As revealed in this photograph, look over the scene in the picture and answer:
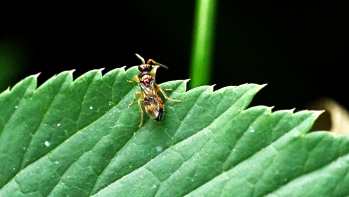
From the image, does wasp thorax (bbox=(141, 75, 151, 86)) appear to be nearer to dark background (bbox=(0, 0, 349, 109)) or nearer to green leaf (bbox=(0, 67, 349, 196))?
green leaf (bbox=(0, 67, 349, 196))

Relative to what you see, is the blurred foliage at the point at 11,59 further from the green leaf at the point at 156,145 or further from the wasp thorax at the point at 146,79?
the wasp thorax at the point at 146,79

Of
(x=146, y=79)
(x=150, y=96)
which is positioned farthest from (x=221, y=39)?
(x=150, y=96)

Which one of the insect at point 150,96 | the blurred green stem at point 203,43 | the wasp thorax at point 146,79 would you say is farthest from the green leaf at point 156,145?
the blurred green stem at point 203,43

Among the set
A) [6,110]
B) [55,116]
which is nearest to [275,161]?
[55,116]

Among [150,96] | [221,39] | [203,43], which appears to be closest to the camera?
[150,96]

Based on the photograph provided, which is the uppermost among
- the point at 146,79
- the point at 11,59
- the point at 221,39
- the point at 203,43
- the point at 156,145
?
the point at 203,43

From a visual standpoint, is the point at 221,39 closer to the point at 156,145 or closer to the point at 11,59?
the point at 11,59
